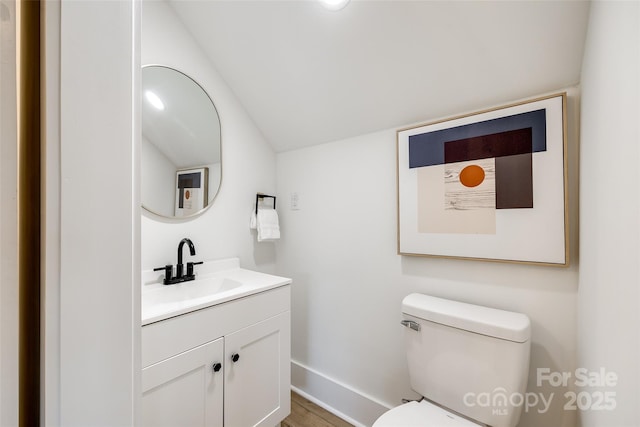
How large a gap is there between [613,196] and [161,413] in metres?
1.51

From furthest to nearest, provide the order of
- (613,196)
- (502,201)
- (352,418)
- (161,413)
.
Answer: (352,418), (502,201), (161,413), (613,196)

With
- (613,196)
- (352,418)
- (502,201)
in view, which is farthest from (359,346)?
(613,196)

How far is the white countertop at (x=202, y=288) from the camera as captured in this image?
99 cm

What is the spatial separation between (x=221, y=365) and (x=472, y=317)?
1.06 metres

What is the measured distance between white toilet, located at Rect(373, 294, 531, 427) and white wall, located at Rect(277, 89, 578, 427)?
14 centimetres

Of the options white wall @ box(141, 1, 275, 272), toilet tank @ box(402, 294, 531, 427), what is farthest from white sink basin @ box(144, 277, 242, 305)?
toilet tank @ box(402, 294, 531, 427)

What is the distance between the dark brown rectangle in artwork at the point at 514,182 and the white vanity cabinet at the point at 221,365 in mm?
1104

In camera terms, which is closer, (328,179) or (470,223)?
(470,223)

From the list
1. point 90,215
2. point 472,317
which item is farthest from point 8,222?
point 472,317

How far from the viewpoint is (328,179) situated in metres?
1.69

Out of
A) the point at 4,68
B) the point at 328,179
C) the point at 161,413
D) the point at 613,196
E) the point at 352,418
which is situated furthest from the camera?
the point at 328,179

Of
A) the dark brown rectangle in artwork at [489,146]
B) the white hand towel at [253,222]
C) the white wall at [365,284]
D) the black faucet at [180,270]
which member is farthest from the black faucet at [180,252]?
the dark brown rectangle in artwork at [489,146]

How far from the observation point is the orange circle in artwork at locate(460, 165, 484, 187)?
1.13 m

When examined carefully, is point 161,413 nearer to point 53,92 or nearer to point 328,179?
point 53,92
